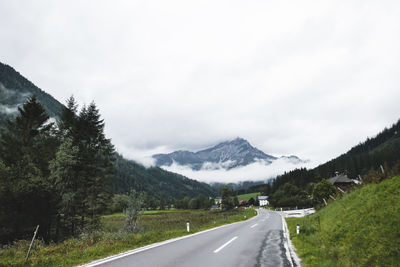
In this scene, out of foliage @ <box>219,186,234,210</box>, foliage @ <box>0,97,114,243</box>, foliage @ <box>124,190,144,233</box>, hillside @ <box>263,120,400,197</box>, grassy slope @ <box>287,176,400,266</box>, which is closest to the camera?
grassy slope @ <box>287,176,400,266</box>

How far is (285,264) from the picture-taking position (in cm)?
717

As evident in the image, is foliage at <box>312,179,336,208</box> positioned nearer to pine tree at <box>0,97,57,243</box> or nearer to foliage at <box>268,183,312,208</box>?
pine tree at <box>0,97,57,243</box>

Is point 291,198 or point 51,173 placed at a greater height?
point 51,173

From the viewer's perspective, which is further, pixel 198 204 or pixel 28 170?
pixel 198 204

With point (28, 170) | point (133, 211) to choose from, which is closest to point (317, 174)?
point (133, 211)

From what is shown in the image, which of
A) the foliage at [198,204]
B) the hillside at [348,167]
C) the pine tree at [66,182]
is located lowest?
the foliage at [198,204]

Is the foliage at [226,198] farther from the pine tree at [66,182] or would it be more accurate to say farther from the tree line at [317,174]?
the pine tree at [66,182]

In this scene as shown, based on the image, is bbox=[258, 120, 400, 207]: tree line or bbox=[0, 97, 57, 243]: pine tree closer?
bbox=[0, 97, 57, 243]: pine tree

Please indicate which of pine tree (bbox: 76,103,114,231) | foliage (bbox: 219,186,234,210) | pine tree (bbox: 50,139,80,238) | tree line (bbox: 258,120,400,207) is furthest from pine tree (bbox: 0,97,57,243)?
foliage (bbox: 219,186,234,210)

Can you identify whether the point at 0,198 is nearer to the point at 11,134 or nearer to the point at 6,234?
the point at 6,234

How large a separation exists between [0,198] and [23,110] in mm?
9838

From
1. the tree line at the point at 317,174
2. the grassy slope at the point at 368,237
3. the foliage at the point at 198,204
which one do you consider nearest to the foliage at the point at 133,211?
the grassy slope at the point at 368,237

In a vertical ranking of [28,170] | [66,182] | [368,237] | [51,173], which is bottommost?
[368,237]

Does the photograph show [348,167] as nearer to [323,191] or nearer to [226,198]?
[226,198]
